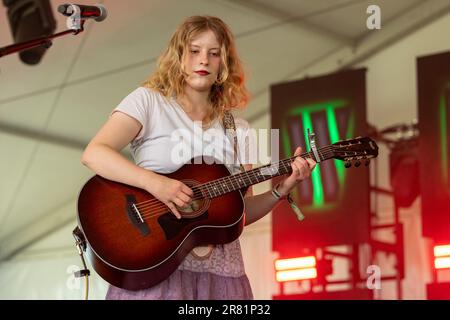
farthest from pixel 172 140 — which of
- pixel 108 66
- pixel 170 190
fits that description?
pixel 108 66

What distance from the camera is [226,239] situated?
1.89 meters

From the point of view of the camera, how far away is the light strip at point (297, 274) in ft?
15.9

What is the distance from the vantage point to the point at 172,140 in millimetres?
1908

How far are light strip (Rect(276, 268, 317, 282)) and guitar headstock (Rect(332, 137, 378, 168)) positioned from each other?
8.87ft

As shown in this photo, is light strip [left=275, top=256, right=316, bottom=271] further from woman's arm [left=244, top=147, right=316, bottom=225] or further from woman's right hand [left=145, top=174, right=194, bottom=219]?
woman's right hand [left=145, top=174, right=194, bottom=219]

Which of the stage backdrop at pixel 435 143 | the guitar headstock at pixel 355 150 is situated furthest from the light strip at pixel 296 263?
the guitar headstock at pixel 355 150

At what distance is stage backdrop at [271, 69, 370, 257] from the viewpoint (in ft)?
15.6

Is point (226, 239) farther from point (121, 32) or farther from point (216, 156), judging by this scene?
point (121, 32)

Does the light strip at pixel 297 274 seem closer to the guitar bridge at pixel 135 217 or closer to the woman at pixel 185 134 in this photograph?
the woman at pixel 185 134

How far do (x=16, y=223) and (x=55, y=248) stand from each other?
1.07 feet

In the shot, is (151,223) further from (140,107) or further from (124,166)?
(140,107)

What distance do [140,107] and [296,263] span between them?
3.15 metres
